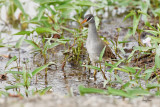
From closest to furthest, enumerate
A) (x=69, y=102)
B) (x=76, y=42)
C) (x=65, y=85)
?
(x=69, y=102) < (x=65, y=85) < (x=76, y=42)

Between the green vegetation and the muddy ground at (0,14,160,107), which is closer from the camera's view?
the muddy ground at (0,14,160,107)

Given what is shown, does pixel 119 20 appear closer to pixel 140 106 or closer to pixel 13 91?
pixel 13 91

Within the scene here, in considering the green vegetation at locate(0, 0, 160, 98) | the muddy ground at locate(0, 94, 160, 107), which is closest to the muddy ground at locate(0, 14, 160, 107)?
the muddy ground at locate(0, 94, 160, 107)

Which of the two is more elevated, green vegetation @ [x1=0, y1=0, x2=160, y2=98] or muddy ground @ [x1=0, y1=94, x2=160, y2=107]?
green vegetation @ [x1=0, y1=0, x2=160, y2=98]

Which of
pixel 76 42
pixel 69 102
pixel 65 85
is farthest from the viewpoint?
pixel 76 42

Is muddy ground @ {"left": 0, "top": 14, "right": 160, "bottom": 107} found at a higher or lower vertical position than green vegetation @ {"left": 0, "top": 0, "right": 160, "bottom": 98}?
lower

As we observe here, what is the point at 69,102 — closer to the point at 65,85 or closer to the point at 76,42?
the point at 65,85

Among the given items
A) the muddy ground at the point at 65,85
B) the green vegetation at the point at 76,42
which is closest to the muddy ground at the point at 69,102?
the muddy ground at the point at 65,85

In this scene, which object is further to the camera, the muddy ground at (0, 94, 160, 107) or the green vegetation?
the green vegetation

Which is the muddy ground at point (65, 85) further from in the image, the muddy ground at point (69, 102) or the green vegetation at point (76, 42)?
the green vegetation at point (76, 42)

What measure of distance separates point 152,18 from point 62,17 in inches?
93.5

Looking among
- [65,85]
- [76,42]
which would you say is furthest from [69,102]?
[76,42]

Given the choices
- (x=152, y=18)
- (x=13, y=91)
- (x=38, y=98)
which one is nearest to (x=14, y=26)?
(x=152, y=18)

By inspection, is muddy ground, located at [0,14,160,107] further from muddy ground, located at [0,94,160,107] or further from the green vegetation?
the green vegetation
